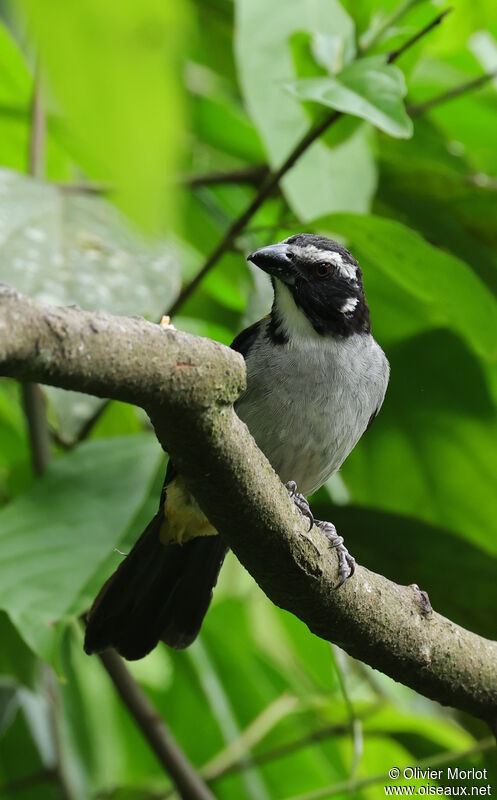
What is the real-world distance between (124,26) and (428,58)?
3.77 metres

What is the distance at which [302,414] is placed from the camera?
8.93 feet

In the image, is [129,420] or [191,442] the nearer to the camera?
[191,442]

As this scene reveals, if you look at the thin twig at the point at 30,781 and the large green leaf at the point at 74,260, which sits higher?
the large green leaf at the point at 74,260

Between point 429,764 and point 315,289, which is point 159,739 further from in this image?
point 315,289

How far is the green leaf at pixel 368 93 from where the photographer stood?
2127mm

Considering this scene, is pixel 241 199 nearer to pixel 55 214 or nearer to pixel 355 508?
pixel 55 214

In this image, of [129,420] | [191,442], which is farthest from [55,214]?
[191,442]

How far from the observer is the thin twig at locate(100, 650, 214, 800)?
8.89ft

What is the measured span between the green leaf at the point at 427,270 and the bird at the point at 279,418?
0.24 metres

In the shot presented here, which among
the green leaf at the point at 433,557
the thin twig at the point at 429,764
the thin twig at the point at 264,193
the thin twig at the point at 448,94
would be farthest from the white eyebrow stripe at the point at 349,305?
the thin twig at the point at 429,764

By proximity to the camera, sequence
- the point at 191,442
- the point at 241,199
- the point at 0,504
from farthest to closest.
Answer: the point at 241,199 → the point at 0,504 → the point at 191,442

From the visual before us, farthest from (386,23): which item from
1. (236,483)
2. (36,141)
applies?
(236,483)

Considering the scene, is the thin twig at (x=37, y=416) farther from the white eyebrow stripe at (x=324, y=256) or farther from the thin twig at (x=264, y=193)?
the white eyebrow stripe at (x=324, y=256)

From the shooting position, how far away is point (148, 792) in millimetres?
3230
